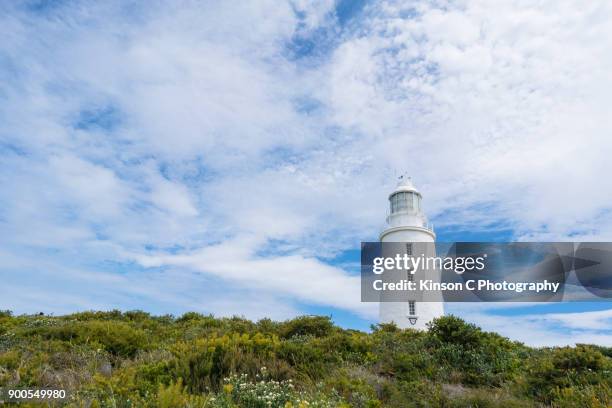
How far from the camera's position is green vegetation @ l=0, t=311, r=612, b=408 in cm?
559

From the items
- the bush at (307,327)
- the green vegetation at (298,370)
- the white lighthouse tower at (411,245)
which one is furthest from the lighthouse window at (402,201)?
the green vegetation at (298,370)

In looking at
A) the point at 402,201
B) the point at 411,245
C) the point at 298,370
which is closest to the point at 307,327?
the point at 298,370

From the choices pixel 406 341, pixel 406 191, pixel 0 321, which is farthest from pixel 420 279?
pixel 0 321

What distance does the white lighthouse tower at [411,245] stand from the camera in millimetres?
26875

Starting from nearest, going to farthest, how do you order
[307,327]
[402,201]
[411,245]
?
1. [307,327]
2. [411,245]
3. [402,201]

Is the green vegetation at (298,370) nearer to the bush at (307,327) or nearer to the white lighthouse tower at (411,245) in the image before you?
the bush at (307,327)

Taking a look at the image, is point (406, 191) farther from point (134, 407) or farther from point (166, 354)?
point (134, 407)

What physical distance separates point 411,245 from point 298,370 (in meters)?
22.1

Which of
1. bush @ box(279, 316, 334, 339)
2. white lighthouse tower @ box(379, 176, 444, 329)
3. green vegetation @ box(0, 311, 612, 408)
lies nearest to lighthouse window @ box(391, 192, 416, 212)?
white lighthouse tower @ box(379, 176, 444, 329)

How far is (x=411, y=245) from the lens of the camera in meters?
28.3

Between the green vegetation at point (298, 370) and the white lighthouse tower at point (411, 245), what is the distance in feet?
53.7

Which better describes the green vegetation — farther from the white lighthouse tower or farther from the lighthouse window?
the lighthouse window

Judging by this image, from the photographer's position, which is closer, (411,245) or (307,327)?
(307,327)

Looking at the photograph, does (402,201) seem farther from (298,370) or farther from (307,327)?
(298,370)
